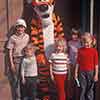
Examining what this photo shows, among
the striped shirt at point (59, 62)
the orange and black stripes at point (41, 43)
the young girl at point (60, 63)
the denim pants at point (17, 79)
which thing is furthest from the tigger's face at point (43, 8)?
the denim pants at point (17, 79)

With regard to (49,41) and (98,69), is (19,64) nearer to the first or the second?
(49,41)

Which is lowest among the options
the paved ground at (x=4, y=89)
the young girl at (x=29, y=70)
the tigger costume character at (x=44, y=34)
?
the paved ground at (x=4, y=89)

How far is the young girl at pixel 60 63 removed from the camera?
18.6 ft

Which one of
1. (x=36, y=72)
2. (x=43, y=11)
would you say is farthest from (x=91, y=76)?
(x=43, y=11)

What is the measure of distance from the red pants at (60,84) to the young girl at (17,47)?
1.81 ft

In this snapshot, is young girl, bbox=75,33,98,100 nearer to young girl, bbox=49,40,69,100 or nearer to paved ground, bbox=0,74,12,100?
young girl, bbox=49,40,69,100

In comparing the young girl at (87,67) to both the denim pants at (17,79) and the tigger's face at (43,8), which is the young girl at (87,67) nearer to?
the tigger's face at (43,8)

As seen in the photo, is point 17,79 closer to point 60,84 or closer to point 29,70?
point 29,70

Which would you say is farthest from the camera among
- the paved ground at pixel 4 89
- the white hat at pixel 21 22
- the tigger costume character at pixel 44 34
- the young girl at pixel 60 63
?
the paved ground at pixel 4 89

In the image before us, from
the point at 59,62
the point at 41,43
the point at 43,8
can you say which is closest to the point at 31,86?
the point at 59,62

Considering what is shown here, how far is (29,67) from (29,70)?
0.04 meters

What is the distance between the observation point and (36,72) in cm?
577

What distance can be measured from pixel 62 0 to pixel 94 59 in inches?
44.2

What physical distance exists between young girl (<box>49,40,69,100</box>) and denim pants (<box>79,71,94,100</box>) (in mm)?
248
